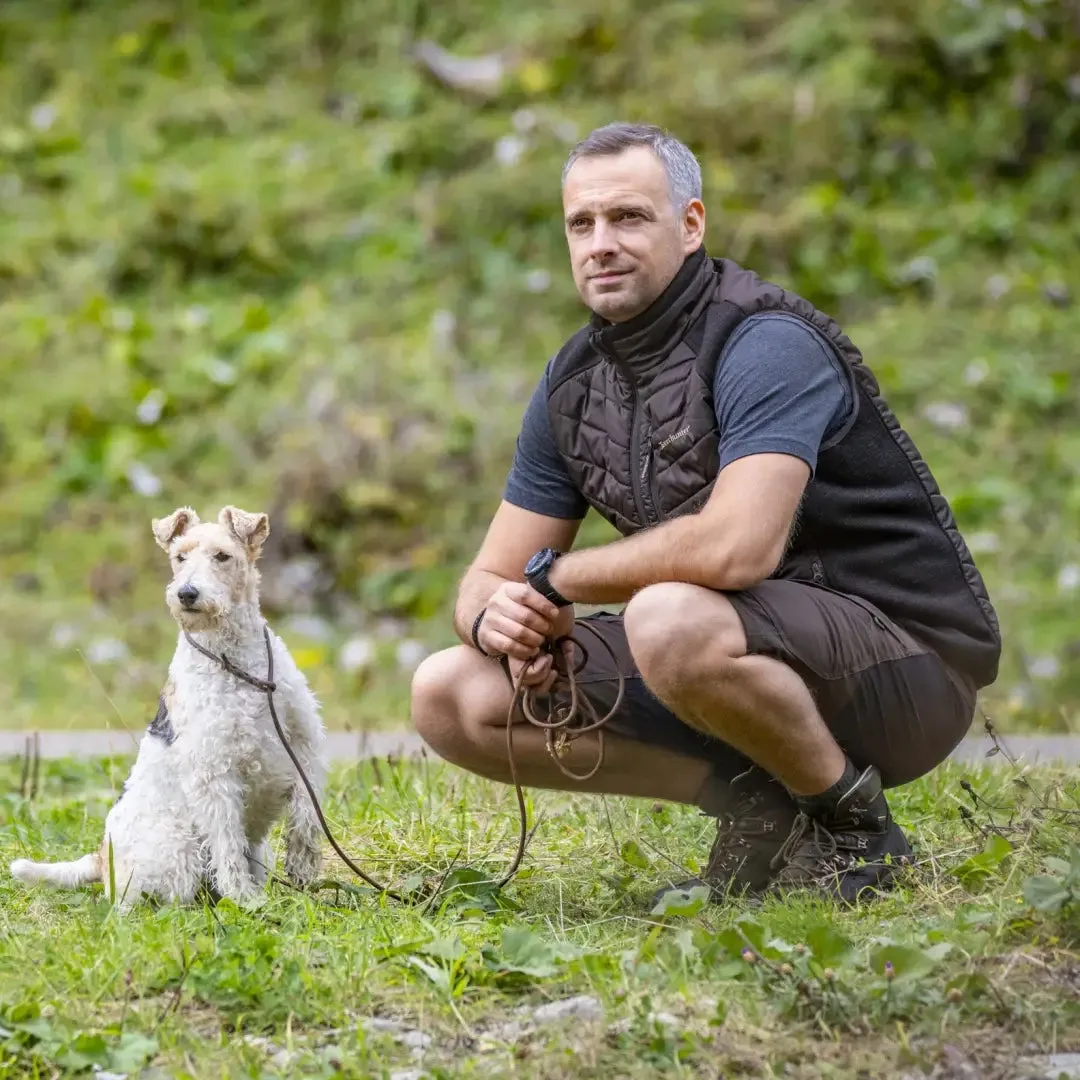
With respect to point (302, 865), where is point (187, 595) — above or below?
above

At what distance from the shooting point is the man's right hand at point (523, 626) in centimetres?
388

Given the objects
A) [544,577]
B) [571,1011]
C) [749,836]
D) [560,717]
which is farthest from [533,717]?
[571,1011]

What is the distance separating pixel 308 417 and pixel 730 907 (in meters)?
5.48

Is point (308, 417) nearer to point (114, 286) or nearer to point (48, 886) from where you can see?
point (114, 286)

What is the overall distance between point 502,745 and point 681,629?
686 mm

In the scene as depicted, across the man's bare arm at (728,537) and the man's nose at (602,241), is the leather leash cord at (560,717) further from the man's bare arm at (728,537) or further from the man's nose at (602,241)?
the man's nose at (602,241)

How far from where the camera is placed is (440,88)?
11.0 m

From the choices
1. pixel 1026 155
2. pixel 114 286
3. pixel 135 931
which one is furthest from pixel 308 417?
pixel 135 931

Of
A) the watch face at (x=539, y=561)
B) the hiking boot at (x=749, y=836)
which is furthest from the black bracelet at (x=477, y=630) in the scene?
the hiking boot at (x=749, y=836)

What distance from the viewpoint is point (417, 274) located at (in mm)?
9789

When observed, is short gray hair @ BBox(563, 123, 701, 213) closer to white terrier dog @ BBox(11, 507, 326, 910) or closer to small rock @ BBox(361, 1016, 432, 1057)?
white terrier dog @ BBox(11, 507, 326, 910)

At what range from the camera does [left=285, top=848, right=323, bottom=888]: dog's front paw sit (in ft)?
13.2

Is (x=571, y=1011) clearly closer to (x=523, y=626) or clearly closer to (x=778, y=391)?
(x=523, y=626)

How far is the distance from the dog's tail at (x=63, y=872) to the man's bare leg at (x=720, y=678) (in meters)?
1.49
